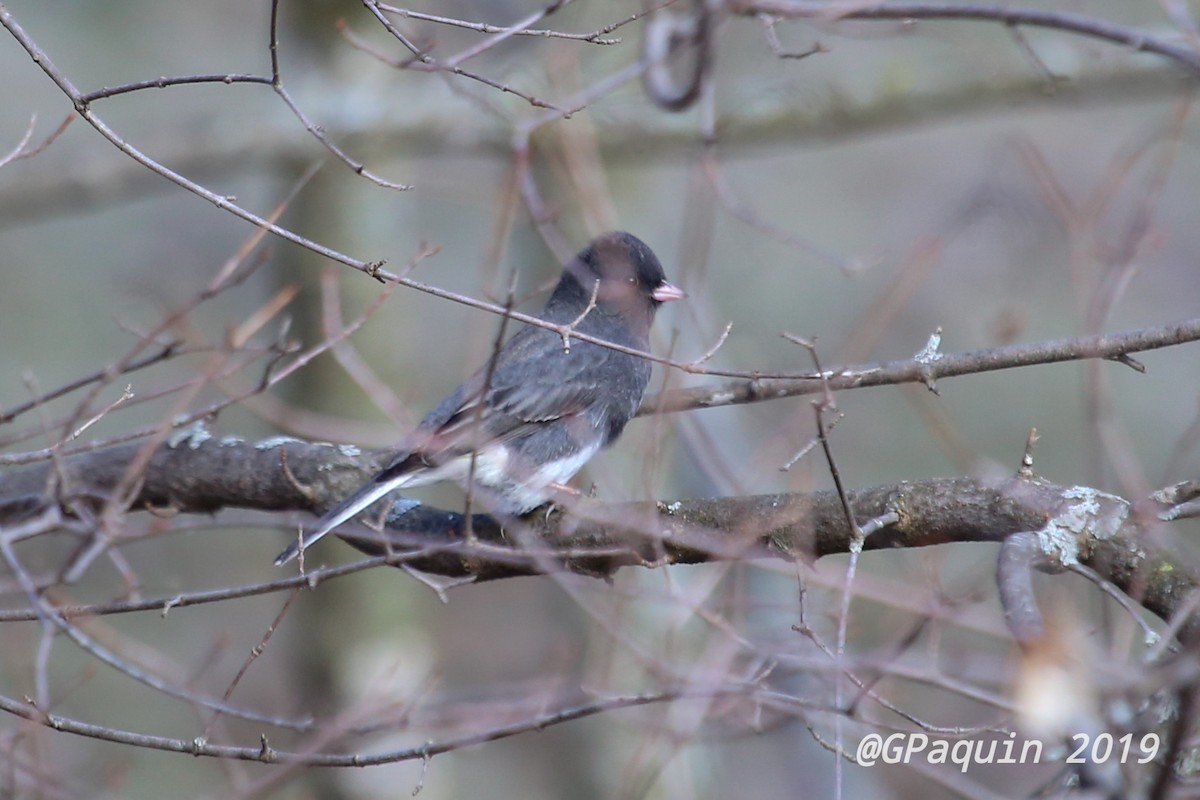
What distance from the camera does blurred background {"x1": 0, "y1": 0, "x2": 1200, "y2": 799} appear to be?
2.82 metres

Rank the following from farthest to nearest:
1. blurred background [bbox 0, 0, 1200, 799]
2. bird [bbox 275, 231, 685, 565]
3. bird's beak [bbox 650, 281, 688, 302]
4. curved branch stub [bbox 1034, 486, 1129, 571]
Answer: bird's beak [bbox 650, 281, 688, 302] < bird [bbox 275, 231, 685, 565] < blurred background [bbox 0, 0, 1200, 799] < curved branch stub [bbox 1034, 486, 1129, 571]

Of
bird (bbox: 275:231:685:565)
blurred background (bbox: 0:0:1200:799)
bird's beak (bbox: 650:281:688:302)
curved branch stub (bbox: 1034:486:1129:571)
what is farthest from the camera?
bird's beak (bbox: 650:281:688:302)

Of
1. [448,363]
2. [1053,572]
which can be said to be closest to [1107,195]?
[1053,572]

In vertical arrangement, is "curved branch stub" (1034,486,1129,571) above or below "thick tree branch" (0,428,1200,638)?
above

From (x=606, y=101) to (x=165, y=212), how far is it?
7.36 meters

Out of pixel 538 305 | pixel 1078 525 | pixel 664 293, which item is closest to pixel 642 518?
pixel 1078 525

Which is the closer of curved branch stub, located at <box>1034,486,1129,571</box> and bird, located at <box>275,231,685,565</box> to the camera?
curved branch stub, located at <box>1034,486,1129,571</box>

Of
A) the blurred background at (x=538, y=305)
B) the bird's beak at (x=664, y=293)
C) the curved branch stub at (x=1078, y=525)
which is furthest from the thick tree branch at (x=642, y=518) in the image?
the bird's beak at (x=664, y=293)

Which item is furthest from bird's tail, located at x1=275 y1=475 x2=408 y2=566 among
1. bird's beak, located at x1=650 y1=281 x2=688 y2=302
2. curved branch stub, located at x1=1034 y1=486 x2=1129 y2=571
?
curved branch stub, located at x1=1034 y1=486 x2=1129 y2=571

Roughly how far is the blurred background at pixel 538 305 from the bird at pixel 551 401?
16 cm

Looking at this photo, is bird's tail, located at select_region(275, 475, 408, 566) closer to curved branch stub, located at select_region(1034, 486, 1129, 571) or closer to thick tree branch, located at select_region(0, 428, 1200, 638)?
thick tree branch, located at select_region(0, 428, 1200, 638)

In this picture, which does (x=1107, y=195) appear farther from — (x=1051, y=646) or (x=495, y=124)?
(x=495, y=124)

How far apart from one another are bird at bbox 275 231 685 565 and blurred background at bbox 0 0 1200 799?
6.5 inches

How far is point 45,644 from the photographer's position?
2.40 meters
